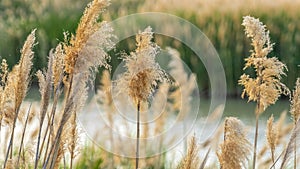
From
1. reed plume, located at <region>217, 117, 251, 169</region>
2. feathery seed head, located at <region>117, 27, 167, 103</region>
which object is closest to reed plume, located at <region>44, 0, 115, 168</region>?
feathery seed head, located at <region>117, 27, 167, 103</region>

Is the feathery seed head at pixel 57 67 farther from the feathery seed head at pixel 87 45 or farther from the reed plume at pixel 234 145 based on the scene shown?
the reed plume at pixel 234 145

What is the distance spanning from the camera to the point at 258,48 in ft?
5.86

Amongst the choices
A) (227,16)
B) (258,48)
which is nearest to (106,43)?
(258,48)

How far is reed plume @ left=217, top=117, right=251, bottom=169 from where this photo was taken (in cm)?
152

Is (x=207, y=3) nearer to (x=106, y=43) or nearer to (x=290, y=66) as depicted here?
(x=290, y=66)

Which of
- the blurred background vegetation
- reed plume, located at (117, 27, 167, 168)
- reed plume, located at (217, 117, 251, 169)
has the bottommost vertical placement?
reed plume, located at (217, 117, 251, 169)

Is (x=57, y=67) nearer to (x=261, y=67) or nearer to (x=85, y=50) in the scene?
(x=85, y=50)

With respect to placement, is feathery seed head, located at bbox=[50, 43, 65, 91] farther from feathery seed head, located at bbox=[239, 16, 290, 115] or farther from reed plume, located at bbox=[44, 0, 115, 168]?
feathery seed head, located at bbox=[239, 16, 290, 115]

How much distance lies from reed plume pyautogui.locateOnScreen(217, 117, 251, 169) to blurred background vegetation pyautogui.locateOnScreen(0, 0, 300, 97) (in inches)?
240

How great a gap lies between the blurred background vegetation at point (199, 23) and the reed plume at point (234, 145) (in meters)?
6.10

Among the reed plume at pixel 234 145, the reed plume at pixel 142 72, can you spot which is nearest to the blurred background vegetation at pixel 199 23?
the reed plume at pixel 142 72

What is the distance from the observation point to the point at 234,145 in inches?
60.2

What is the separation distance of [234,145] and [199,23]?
24.2 ft

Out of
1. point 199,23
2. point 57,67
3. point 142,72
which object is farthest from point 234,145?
point 199,23
